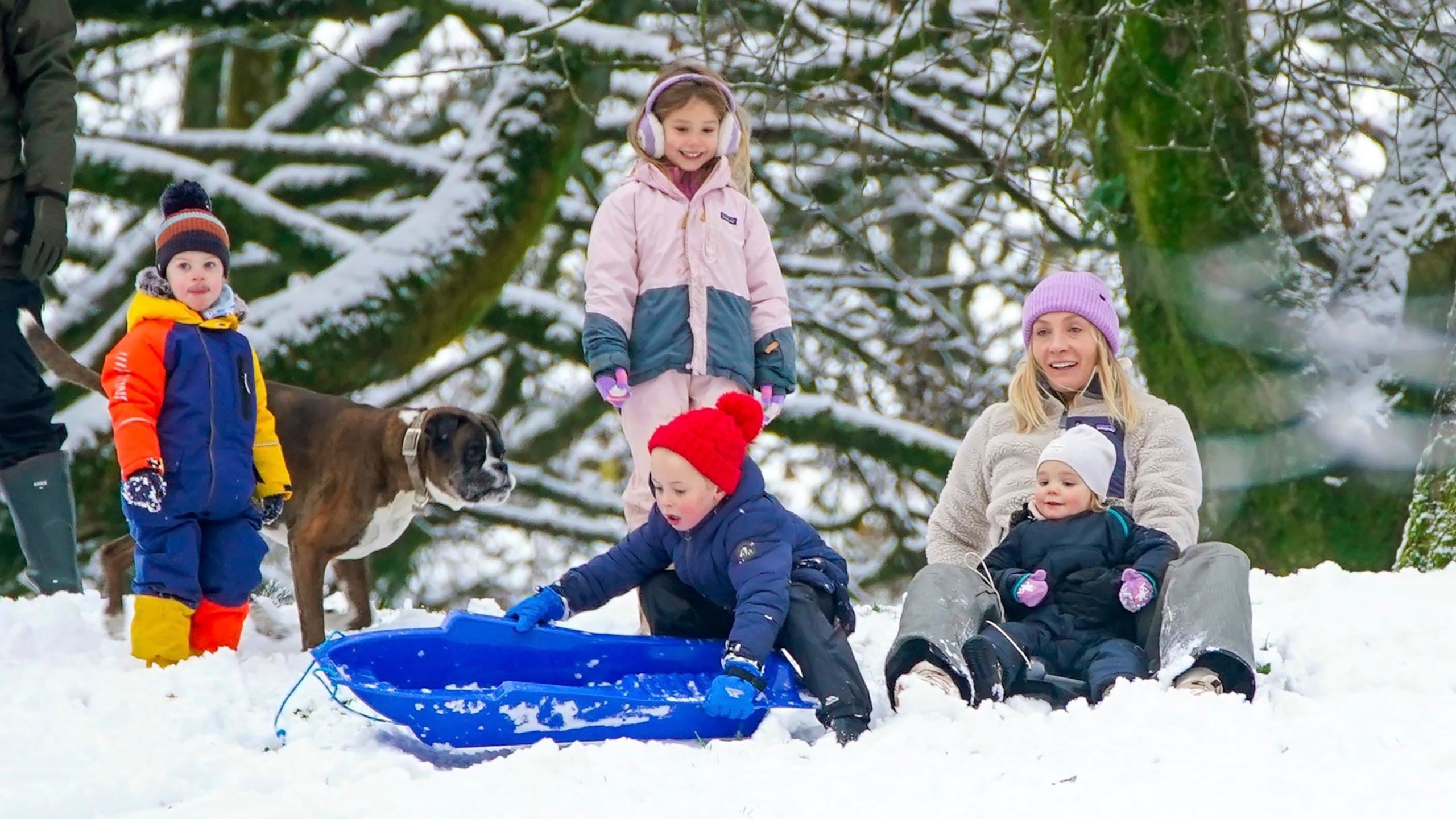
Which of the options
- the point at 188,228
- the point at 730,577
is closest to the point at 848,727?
the point at 730,577

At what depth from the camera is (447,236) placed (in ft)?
24.2

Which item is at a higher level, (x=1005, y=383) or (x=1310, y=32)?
(x=1310, y=32)

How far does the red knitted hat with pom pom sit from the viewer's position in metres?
4.02

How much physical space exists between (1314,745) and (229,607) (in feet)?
10.3

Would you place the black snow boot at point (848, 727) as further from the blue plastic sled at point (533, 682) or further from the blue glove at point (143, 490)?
the blue glove at point (143, 490)

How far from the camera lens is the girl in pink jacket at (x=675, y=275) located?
16.2 ft

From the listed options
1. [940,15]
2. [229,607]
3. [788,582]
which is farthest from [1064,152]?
[229,607]

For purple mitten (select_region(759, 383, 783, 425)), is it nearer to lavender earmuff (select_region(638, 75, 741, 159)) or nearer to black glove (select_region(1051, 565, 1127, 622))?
lavender earmuff (select_region(638, 75, 741, 159))

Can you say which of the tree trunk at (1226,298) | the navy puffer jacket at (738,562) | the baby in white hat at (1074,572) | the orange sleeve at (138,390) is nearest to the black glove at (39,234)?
the orange sleeve at (138,390)

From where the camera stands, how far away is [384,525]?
541 centimetres

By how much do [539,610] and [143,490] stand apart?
1232 mm

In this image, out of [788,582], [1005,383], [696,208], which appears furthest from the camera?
[1005,383]

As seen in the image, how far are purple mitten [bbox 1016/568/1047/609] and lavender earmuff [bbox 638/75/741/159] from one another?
1822 millimetres

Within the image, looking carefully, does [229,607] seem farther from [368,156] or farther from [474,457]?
[368,156]
